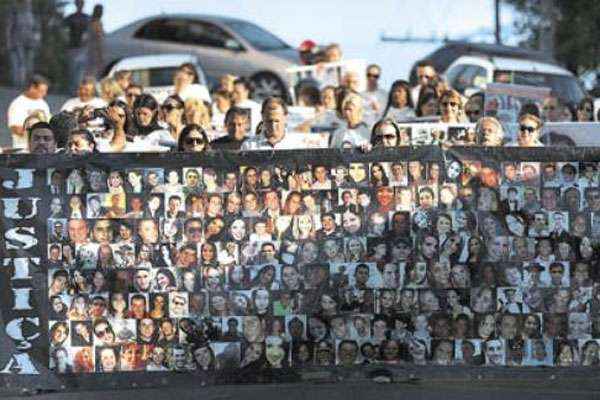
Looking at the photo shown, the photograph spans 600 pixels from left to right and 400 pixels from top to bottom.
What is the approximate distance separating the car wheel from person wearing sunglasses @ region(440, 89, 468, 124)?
1250 cm

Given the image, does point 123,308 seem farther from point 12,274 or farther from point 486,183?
point 486,183

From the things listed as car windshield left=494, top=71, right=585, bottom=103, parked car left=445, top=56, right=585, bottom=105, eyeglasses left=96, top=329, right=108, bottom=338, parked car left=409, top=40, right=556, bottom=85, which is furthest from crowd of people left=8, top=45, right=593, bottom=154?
parked car left=409, top=40, right=556, bottom=85

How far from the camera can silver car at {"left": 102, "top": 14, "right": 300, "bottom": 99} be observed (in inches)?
1077

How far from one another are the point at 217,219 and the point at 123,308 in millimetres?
757

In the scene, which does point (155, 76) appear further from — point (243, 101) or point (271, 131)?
point (271, 131)

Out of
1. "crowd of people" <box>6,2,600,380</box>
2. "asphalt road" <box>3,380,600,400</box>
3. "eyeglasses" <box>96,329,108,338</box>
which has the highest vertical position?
"crowd of people" <box>6,2,600,380</box>

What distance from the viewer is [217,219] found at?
9.67 meters

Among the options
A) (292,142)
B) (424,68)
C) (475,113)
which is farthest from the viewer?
(424,68)

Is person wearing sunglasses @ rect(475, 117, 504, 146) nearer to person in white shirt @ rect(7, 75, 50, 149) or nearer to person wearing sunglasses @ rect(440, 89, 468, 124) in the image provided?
person wearing sunglasses @ rect(440, 89, 468, 124)

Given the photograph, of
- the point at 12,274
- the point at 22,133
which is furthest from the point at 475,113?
the point at 12,274

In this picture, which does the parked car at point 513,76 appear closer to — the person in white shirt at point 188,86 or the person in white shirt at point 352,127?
the person in white shirt at point 188,86

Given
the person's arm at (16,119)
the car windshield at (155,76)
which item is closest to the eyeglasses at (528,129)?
the person's arm at (16,119)

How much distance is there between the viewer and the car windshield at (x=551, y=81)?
20.6 m

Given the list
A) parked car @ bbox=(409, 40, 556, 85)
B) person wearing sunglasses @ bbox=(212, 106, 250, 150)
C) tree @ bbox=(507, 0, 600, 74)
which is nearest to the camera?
person wearing sunglasses @ bbox=(212, 106, 250, 150)
